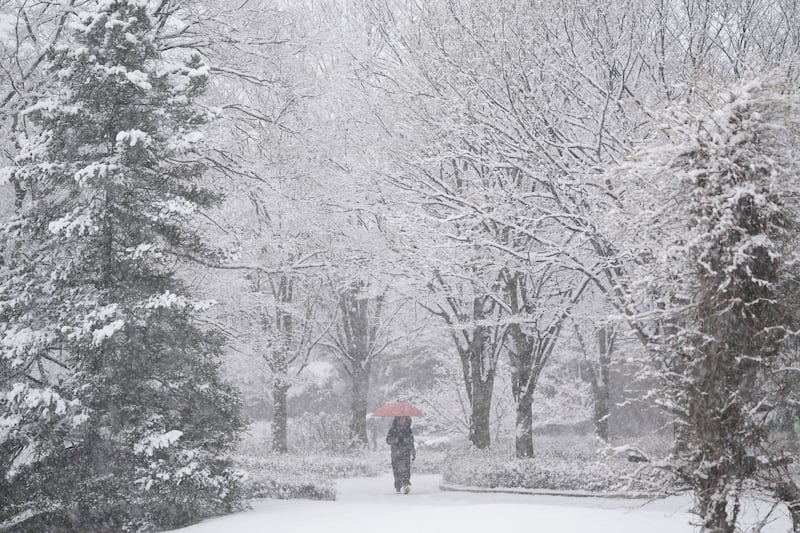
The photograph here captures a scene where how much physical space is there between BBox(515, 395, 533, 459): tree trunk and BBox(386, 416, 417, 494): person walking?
7.95 feet

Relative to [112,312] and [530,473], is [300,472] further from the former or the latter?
[112,312]

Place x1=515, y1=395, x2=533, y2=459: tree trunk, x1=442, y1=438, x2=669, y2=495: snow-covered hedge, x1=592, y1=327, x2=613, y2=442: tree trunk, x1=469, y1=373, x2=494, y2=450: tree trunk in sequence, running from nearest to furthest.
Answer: x1=442, y1=438, x2=669, y2=495: snow-covered hedge → x1=515, y1=395, x2=533, y2=459: tree trunk → x1=469, y1=373, x2=494, y2=450: tree trunk → x1=592, y1=327, x2=613, y2=442: tree trunk

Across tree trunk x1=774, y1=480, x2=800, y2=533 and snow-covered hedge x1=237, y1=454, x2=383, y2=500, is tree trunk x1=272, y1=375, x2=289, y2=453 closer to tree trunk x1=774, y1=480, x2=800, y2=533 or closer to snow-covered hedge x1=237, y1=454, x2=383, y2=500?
snow-covered hedge x1=237, y1=454, x2=383, y2=500

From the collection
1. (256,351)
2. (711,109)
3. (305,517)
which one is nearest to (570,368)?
(256,351)

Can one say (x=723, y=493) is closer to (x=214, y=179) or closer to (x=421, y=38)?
(x=421, y=38)

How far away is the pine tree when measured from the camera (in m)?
9.59

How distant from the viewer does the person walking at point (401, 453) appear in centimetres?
1472

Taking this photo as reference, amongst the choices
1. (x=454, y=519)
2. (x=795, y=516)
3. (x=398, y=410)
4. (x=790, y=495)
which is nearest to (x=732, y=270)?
(x=790, y=495)

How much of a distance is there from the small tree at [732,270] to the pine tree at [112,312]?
21.2 feet

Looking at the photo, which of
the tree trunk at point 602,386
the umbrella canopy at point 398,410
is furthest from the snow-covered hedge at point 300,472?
the tree trunk at point 602,386

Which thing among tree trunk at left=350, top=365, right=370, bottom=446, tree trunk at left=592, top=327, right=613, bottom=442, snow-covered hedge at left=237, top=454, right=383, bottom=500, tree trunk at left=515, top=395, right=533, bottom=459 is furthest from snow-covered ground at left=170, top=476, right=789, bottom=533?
tree trunk at left=350, top=365, right=370, bottom=446

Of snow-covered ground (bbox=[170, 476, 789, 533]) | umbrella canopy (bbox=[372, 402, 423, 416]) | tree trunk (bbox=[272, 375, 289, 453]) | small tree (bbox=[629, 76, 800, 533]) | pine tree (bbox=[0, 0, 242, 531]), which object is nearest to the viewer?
small tree (bbox=[629, 76, 800, 533])

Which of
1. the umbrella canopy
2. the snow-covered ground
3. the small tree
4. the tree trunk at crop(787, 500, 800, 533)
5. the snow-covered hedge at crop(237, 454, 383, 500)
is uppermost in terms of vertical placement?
the small tree

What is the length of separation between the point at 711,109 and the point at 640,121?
5.98 meters
